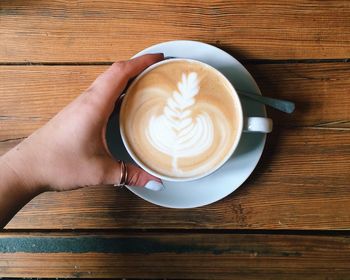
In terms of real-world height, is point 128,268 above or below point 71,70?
below

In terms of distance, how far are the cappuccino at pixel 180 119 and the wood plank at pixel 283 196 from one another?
0.14 meters

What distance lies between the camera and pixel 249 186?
2.78ft

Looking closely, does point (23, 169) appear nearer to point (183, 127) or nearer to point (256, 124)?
point (183, 127)

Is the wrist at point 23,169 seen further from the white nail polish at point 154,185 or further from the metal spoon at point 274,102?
the metal spoon at point 274,102

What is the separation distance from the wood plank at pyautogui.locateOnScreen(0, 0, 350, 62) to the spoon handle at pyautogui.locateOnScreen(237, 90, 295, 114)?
0.09 metres

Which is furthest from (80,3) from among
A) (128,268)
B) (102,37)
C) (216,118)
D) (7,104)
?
(128,268)

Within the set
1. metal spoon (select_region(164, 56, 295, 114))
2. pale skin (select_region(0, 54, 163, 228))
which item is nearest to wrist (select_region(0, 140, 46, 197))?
pale skin (select_region(0, 54, 163, 228))

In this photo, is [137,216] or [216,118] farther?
[137,216]

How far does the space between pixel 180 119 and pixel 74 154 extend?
0.55 ft

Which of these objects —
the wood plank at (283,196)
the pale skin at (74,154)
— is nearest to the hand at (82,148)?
the pale skin at (74,154)

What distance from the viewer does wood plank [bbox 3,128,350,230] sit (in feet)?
2.75

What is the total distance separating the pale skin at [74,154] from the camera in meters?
0.75

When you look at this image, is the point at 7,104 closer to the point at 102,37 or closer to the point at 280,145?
the point at 102,37

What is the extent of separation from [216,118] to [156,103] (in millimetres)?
91
